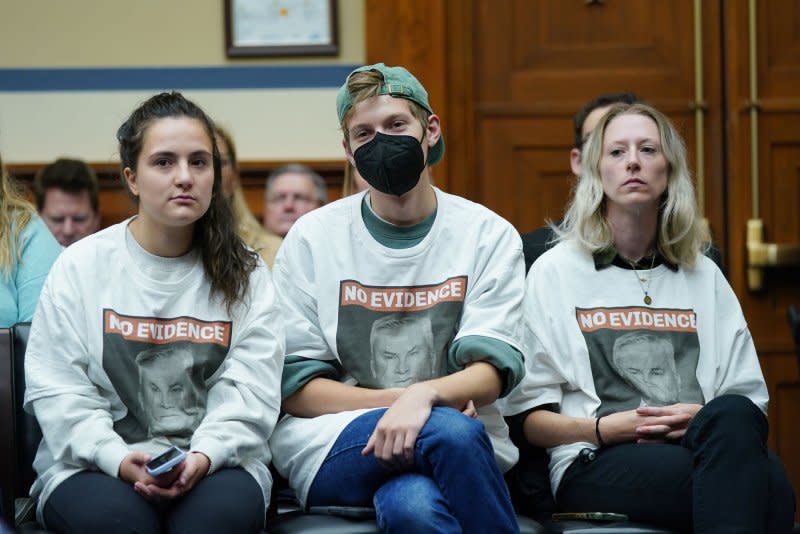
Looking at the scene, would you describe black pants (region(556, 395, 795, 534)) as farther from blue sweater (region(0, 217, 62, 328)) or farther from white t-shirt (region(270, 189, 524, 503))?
blue sweater (region(0, 217, 62, 328))

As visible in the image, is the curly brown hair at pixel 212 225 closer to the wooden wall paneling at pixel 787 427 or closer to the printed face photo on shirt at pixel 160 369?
the printed face photo on shirt at pixel 160 369

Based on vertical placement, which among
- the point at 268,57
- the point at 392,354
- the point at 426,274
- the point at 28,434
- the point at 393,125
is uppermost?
the point at 268,57

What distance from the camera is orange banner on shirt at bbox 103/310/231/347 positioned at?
96.6 inches

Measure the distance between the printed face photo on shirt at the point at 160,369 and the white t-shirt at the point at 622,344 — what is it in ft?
2.32

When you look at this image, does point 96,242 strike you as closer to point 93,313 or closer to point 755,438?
point 93,313

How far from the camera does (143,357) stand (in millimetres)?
2455

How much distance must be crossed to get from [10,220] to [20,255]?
0.11 metres

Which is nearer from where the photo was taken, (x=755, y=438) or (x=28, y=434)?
(x=755, y=438)

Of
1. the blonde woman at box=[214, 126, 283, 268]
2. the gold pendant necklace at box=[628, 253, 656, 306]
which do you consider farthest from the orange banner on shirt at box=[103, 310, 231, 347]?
the blonde woman at box=[214, 126, 283, 268]

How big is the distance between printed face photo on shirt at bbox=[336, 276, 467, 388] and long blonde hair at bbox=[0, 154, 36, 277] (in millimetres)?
968

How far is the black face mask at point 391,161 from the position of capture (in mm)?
2557

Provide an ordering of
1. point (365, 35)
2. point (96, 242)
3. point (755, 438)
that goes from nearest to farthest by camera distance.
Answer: point (755, 438)
point (96, 242)
point (365, 35)

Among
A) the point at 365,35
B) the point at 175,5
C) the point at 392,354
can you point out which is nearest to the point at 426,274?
the point at 392,354

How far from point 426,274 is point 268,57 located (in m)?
1.94
